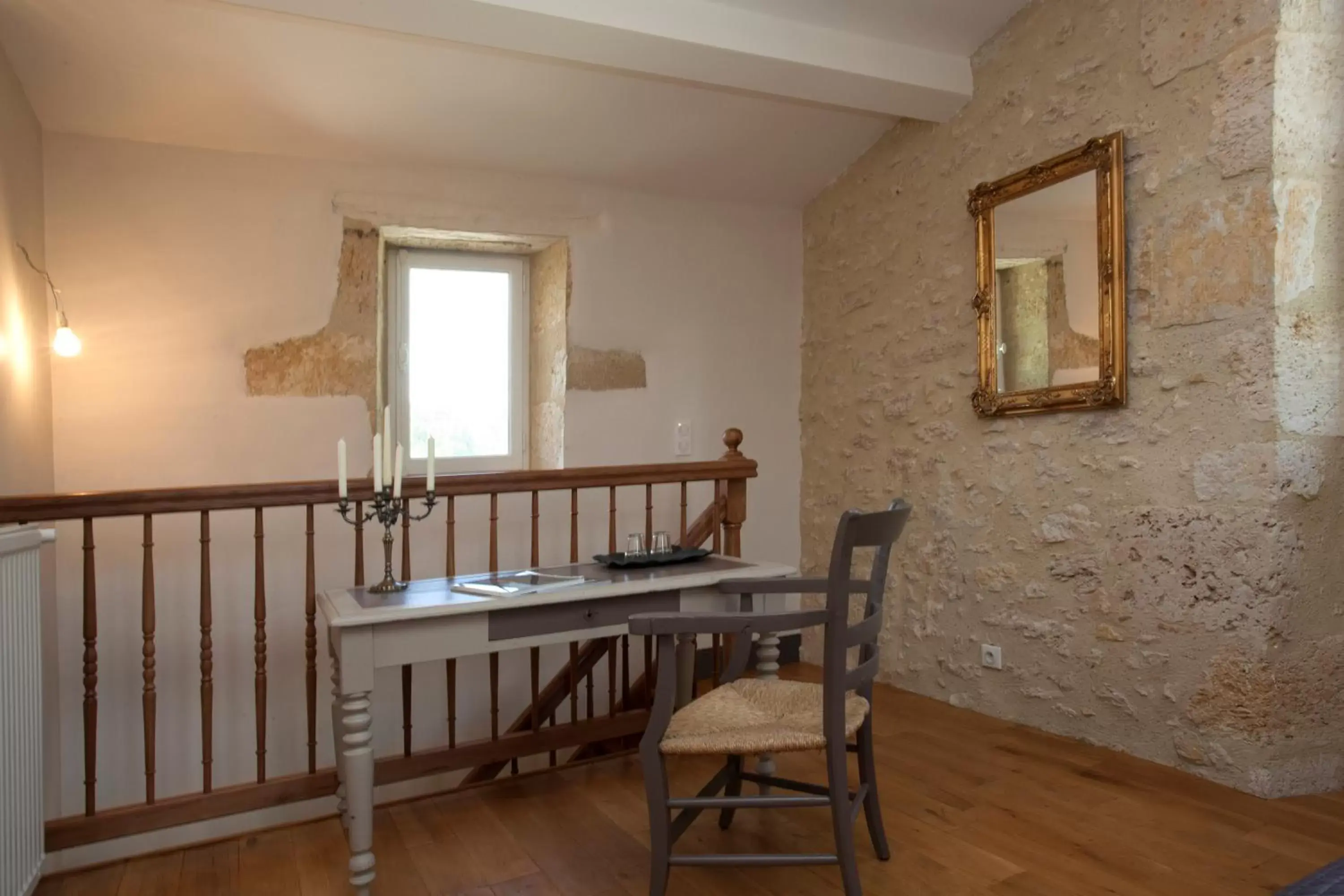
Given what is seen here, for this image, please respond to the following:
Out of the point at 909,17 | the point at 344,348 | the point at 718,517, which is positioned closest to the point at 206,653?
the point at 344,348

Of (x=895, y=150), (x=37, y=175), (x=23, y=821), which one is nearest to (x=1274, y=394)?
(x=895, y=150)

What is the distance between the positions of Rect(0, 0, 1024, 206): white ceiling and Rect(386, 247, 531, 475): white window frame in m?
0.48

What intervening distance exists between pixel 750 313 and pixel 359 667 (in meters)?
2.84

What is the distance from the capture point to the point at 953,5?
317 centimetres

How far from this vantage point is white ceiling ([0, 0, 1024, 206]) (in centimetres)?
273

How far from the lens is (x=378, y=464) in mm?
2334

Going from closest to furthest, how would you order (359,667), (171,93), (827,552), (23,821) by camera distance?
1. (23,821)
2. (359,667)
3. (171,93)
4. (827,552)

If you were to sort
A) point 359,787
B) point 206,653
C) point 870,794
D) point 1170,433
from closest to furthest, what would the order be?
1. point 359,787
2. point 870,794
3. point 206,653
4. point 1170,433

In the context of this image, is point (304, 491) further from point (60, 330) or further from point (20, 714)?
point (60, 330)

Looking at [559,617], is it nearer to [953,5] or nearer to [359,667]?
[359,667]

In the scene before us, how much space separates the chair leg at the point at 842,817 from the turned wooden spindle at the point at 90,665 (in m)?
1.81

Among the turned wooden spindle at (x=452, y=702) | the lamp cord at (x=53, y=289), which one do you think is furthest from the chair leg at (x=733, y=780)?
the lamp cord at (x=53, y=289)

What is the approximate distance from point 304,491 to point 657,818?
51.7 inches

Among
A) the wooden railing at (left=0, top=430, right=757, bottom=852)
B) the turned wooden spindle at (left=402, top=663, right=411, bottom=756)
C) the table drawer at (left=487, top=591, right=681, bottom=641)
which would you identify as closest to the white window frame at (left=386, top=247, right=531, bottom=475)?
the wooden railing at (left=0, top=430, right=757, bottom=852)
